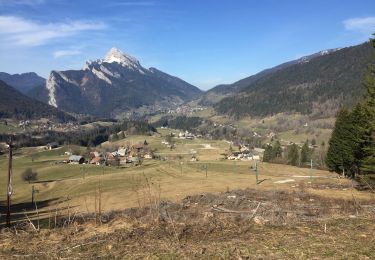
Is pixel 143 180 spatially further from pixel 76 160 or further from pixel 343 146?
pixel 76 160

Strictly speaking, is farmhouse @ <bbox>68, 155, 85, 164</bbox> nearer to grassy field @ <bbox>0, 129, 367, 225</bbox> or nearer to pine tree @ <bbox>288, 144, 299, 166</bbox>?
grassy field @ <bbox>0, 129, 367, 225</bbox>

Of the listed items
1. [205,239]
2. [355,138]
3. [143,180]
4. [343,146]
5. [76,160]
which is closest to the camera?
[205,239]

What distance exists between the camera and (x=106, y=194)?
83688 millimetres

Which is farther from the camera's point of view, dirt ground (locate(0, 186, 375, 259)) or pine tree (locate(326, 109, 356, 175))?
pine tree (locate(326, 109, 356, 175))

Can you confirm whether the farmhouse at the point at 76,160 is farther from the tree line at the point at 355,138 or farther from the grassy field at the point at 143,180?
the tree line at the point at 355,138

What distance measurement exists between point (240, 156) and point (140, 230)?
169m

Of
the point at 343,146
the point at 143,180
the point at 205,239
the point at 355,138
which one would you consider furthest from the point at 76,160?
the point at 205,239

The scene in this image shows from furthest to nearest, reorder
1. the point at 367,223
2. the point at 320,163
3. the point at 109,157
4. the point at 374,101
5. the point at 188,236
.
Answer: the point at 109,157 → the point at 320,163 → the point at 374,101 → the point at 367,223 → the point at 188,236

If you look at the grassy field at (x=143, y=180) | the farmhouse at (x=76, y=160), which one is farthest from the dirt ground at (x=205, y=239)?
the farmhouse at (x=76, y=160)

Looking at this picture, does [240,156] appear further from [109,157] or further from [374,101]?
[374,101]

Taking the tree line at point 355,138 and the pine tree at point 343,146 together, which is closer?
the tree line at point 355,138

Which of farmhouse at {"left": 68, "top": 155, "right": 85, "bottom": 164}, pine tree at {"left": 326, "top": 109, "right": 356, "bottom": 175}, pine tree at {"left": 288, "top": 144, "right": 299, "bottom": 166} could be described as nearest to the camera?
pine tree at {"left": 326, "top": 109, "right": 356, "bottom": 175}

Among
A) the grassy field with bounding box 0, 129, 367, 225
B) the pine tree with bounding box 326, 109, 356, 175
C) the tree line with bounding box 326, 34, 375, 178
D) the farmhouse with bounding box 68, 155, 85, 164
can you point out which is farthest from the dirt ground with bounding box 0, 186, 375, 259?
the farmhouse with bounding box 68, 155, 85, 164

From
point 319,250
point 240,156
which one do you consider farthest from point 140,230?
point 240,156
